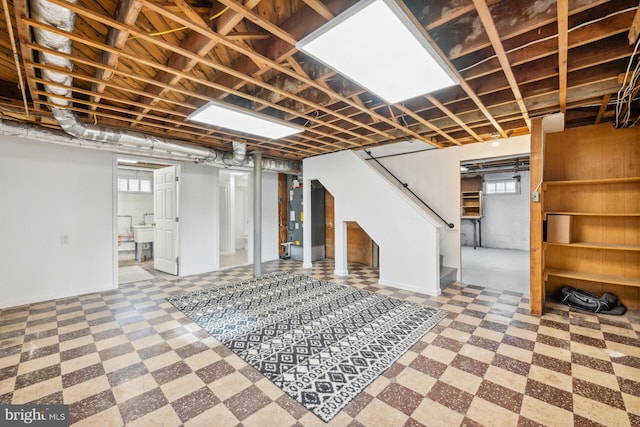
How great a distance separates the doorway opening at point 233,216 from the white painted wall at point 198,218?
1.73 m

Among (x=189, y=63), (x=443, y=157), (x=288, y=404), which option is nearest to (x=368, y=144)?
(x=443, y=157)

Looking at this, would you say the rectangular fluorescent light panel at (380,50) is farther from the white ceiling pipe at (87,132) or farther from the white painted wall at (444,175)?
the white painted wall at (444,175)

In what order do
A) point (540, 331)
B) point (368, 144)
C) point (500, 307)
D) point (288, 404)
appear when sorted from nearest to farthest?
point (288, 404) < point (540, 331) < point (500, 307) < point (368, 144)

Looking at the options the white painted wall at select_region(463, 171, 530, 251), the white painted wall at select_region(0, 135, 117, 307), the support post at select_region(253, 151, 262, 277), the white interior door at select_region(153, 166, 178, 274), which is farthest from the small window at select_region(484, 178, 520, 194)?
the white painted wall at select_region(0, 135, 117, 307)

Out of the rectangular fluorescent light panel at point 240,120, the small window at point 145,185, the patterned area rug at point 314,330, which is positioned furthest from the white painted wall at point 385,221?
the small window at point 145,185

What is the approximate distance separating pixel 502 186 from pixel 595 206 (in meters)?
5.83

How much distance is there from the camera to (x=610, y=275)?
3719 millimetres

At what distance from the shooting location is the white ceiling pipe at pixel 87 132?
157 cm

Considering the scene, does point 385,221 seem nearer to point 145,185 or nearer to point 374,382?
point 374,382

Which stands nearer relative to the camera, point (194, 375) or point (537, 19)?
point (537, 19)

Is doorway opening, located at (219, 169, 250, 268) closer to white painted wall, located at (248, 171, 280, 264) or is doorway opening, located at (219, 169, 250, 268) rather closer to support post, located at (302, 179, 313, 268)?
white painted wall, located at (248, 171, 280, 264)

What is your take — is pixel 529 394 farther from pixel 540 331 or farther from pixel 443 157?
pixel 443 157

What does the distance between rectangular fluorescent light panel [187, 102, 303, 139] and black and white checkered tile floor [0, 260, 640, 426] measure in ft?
7.99

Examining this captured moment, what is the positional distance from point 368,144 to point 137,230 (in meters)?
5.82
